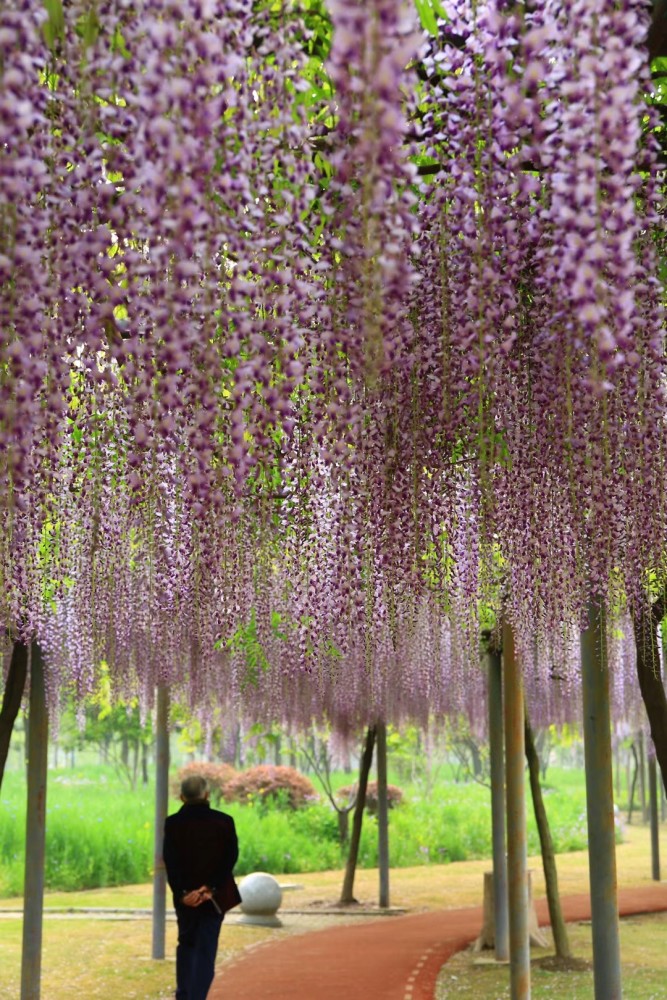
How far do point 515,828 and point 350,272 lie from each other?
16.6 ft

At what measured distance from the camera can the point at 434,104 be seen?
11.3ft

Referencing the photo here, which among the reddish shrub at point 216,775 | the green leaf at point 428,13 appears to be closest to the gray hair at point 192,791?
the green leaf at point 428,13

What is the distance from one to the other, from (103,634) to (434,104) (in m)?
7.22

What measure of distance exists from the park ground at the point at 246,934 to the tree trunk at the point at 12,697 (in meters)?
2.30

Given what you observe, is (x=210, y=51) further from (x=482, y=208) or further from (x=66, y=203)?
(x=482, y=208)

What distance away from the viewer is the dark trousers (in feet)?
21.4

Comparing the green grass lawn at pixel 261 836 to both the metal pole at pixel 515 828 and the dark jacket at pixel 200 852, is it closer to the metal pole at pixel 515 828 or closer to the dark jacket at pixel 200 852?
the metal pole at pixel 515 828

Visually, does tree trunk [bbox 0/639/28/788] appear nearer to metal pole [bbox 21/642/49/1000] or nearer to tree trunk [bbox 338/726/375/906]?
metal pole [bbox 21/642/49/1000]

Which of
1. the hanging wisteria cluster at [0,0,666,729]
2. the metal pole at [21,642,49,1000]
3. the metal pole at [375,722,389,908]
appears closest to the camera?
the hanging wisteria cluster at [0,0,666,729]

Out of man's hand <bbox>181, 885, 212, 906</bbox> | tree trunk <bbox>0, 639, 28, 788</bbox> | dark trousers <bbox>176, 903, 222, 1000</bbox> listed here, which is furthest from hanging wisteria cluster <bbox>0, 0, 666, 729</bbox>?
tree trunk <bbox>0, 639, 28, 788</bbox>

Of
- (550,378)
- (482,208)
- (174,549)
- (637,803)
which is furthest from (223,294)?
(637,803)

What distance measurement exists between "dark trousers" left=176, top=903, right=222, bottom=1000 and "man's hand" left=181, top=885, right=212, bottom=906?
5 cm

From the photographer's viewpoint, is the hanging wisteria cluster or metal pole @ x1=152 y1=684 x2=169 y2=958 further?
metal pole @ x1=152 y1=684 x2=169 y2=958

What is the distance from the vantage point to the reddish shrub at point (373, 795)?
74.4 ft
